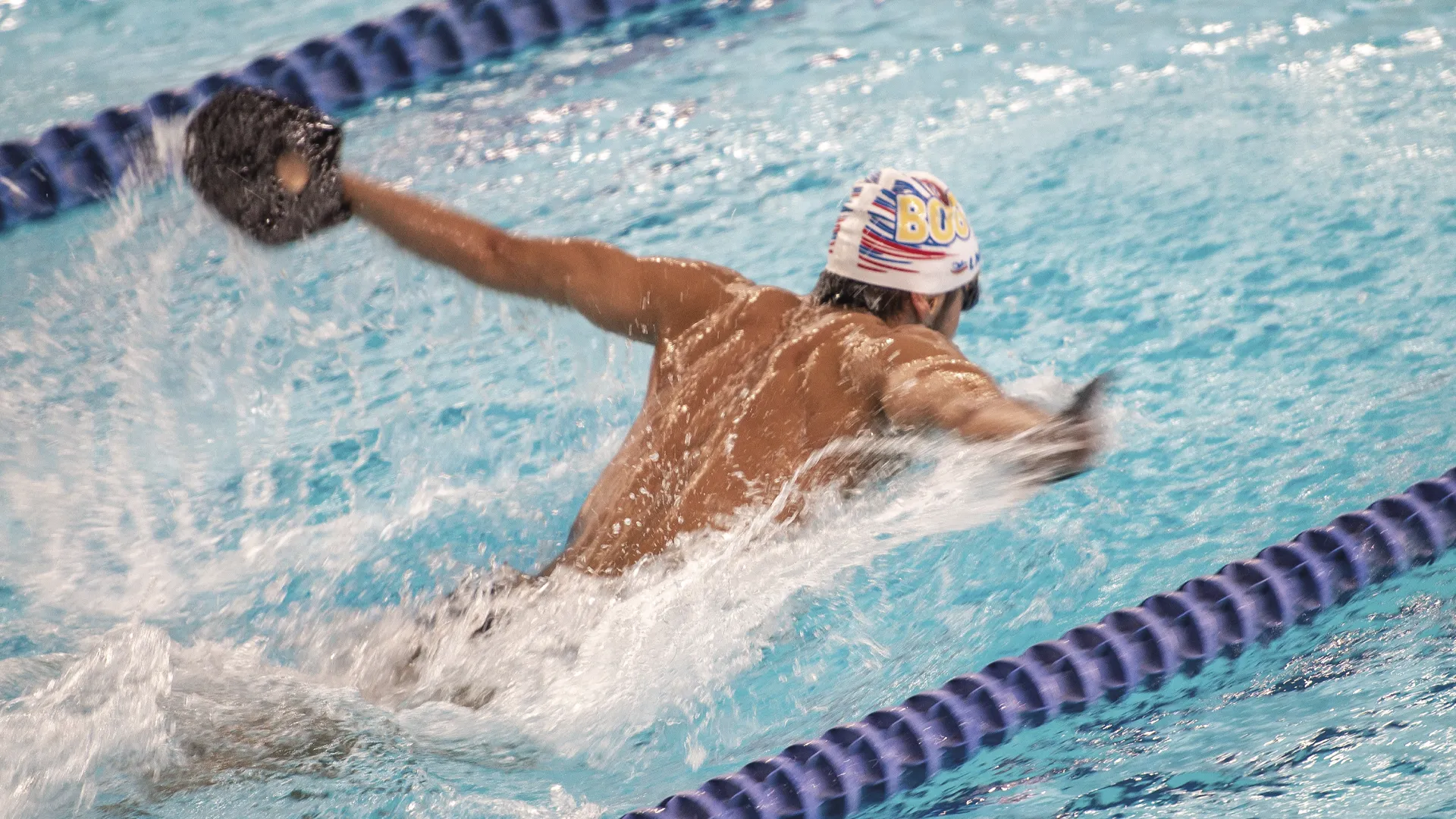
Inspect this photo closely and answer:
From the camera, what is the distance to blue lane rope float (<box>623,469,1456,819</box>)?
2.34 meters

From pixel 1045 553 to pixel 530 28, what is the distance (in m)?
3.74

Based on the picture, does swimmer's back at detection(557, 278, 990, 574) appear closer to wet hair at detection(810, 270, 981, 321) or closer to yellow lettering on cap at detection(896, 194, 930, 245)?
wet hair at detection(810, 270, 981, 321)

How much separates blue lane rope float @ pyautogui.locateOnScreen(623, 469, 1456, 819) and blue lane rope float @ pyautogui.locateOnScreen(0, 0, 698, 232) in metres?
3.79

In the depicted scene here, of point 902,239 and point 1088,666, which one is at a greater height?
point 902,239

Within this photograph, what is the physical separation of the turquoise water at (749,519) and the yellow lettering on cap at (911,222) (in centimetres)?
44

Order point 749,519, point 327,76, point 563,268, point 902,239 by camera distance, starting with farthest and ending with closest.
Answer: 1. point 327,76
2. point 563,268
3. point 902,239
4. point 749,519

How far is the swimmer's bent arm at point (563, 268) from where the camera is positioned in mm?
2799

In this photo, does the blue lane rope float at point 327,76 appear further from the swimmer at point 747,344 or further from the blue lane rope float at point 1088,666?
the blue lane rope float at point 1088,666

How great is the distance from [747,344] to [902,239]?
0.35 meters

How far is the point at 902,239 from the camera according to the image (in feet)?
8.59

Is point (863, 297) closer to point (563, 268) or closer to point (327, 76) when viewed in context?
point (563, 268)

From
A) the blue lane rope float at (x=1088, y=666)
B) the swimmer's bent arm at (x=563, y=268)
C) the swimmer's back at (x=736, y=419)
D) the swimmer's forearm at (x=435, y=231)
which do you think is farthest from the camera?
the swimmer's forearm at (x=435, y=231)

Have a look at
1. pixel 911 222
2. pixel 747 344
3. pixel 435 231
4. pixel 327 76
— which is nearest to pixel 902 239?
pixel 911 222

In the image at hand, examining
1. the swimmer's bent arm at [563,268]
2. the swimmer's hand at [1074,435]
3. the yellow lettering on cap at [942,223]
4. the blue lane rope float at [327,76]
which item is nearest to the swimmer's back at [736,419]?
the swimmer's bent arm at [563,268]
